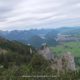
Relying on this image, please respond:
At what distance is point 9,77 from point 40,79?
3.78 meters

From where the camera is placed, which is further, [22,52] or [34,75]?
[22,52]

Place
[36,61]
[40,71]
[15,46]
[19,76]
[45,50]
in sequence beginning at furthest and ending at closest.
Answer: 1. [15,46]
2. [45,50]
3. [36,61]
4. [40,71]
5. [19,76]

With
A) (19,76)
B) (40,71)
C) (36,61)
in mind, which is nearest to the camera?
(19,76)

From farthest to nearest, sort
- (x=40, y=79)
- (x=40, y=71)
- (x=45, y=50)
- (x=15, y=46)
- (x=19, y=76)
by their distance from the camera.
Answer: (x=15, y=46)
(x=45, y=50)
(x=40, y=71)
(x=19, y=76)
(x=40, y=79)

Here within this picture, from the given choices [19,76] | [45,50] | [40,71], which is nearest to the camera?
[19,76]

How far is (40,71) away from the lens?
32.8m

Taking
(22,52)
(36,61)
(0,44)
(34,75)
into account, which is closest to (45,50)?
(22,52)

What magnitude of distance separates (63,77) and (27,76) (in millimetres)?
3916

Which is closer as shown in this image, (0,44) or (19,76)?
(19,76)

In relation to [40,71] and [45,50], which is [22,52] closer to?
[45,50]

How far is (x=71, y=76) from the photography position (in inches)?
1164

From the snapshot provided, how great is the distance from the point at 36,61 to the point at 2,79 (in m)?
8.87

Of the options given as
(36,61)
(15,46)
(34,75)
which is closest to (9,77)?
(34,75)

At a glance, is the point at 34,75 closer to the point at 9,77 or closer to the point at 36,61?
the point at 9,77
